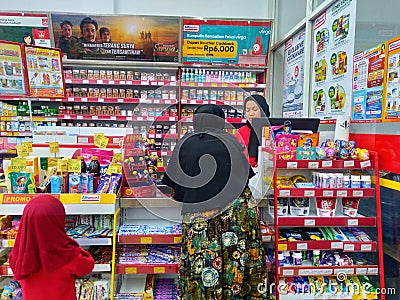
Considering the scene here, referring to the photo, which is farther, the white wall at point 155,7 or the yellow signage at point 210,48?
the white wall at point 155,7

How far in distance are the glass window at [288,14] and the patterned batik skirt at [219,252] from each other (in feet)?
11.0

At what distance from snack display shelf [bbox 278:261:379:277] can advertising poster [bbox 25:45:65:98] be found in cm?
239

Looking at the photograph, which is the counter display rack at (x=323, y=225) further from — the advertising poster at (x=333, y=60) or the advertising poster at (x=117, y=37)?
the advertising poster at (x=117, y=37)

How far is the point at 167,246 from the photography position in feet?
7.49

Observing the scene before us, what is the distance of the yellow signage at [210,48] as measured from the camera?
4.76 metres

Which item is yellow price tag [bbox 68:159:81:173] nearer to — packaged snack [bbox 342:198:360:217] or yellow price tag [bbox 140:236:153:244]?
yellow price tag [bbox 140:236:153:244]

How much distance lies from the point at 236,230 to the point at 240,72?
3.75 m

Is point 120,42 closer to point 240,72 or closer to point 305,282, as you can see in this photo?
point 240,72

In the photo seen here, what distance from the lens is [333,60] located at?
307 cm

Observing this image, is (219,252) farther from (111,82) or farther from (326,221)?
(111,82)

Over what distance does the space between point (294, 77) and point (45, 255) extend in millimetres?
3800

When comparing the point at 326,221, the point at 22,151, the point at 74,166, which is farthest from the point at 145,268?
the point at 326,221

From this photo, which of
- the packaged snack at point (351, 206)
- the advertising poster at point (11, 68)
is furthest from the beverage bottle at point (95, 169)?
the packaged snack at point (351, 206)

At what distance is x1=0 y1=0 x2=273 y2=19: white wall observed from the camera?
5180 millimetres
